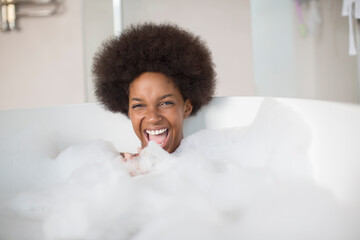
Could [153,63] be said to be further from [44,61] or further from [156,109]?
[44,61]

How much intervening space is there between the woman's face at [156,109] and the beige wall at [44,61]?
1.99 m

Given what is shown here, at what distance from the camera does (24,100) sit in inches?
125

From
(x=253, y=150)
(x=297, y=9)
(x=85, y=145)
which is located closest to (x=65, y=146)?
(x=85, y=145)

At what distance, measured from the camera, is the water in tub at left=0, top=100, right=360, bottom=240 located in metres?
0.74

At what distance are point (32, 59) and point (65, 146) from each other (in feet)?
6.34

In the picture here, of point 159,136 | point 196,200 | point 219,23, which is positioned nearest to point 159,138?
point 159,136

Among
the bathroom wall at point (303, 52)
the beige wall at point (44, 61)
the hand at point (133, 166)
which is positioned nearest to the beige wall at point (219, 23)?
the bathroom wall at point (303, 52)

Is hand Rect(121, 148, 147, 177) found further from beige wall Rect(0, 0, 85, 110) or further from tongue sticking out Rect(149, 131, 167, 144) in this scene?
beige wall Rect(0, 0, 85, 110)

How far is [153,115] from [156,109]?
0.08ft

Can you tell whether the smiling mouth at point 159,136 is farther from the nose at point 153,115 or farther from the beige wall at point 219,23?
the beige wall at point 219,23

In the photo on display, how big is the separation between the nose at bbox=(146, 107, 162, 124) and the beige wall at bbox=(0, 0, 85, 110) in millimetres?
2032

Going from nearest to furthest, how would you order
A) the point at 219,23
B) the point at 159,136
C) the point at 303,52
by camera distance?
the point at 159,136
the point at 303,52
the point at 219,23

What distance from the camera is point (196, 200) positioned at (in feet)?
2.78

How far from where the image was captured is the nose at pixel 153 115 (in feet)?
4.00
